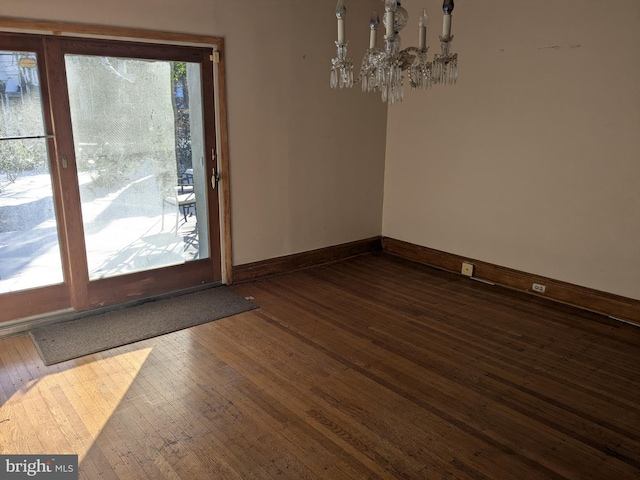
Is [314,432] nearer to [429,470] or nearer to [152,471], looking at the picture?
[429,470]

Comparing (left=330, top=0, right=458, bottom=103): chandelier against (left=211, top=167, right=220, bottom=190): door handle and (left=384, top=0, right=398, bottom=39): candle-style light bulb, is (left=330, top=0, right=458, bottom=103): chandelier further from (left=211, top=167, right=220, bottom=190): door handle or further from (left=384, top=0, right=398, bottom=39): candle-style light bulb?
(left=211, top=167, right=220, bottom=190): door handle

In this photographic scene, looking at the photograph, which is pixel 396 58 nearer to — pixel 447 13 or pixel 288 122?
pixel 447 13

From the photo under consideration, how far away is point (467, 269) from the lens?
196 inches

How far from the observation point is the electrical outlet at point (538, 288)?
14.5ft

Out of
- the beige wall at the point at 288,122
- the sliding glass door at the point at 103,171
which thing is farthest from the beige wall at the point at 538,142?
the sliding glass door at the point at 103,171

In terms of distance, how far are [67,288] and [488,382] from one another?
3076 mm

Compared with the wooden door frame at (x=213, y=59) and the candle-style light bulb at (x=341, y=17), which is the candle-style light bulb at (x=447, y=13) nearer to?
the candle-style light bulb at (x=341, y=17)

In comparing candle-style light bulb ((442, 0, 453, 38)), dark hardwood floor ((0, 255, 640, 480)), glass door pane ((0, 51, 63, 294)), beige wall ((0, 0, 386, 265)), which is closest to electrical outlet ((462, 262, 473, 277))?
dark hardwood floor ((0, 255, 640, 480))

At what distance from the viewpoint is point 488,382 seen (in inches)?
120

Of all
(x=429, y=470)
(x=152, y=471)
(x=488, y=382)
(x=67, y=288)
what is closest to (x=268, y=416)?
(x=152, y=471)

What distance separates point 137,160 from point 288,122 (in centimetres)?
148

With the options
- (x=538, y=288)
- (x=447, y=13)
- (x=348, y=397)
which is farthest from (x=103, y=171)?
(x=538, y=288)

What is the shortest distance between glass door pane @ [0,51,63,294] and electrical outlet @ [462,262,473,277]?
3.62m

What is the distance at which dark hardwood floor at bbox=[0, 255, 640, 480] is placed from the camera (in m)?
2.37
